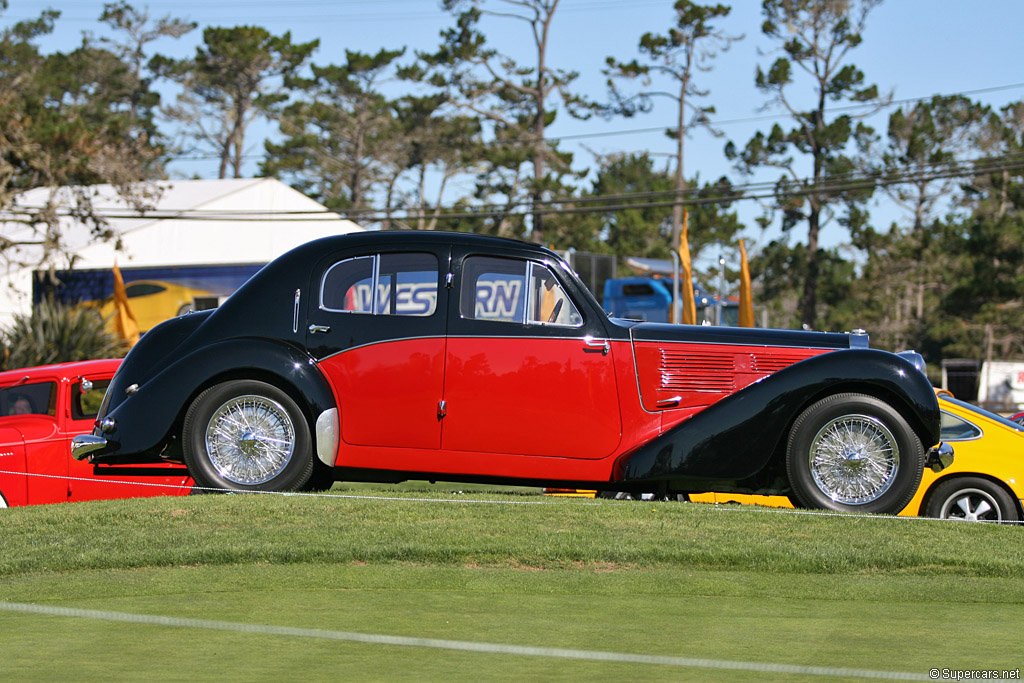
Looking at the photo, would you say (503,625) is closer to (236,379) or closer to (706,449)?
(706,449)

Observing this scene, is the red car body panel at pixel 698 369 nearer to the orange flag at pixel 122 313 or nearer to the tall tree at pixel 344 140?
the orange flag at pixel 122 313

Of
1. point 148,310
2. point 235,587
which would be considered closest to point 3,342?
point 148,310

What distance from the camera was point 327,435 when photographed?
7484mm

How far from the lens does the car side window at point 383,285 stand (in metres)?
7.62

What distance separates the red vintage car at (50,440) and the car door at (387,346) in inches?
140

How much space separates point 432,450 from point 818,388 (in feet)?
7.98

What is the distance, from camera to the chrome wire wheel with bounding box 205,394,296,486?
24.9 feet

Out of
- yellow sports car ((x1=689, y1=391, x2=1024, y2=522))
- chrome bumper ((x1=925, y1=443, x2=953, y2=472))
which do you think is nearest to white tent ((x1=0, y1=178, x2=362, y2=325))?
yellow sports car ((x1=689, y1=391, x2=1024, y2=522))

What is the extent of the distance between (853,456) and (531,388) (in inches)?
80.9

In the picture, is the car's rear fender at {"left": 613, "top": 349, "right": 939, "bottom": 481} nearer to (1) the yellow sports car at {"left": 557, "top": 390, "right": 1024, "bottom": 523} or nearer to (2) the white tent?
(1) the yellow sports car at {"left": 557, "top": 390, "right": 1024, "bottom": 523}

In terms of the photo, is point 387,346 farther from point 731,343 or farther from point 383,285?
point 731,343

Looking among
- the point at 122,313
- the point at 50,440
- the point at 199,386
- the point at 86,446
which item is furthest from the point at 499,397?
the point at 122,313

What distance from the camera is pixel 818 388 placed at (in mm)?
7406

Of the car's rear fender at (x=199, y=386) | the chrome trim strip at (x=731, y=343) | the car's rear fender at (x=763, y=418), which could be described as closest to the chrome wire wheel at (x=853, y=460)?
the car's rear fender at (x=763, y=418)
